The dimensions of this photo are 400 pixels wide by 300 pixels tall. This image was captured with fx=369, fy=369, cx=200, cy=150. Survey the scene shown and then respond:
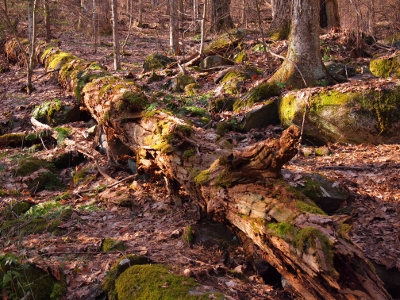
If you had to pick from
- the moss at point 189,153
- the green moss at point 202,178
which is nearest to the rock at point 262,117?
the moss at point 189,153

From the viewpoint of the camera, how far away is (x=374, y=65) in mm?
9992

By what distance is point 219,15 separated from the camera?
17297 mm

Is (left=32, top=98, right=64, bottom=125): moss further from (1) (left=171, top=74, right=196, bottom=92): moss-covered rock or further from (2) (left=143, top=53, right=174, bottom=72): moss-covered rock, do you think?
(2) (left=143, top=53, right=174, bottom=72): moss-covered rock

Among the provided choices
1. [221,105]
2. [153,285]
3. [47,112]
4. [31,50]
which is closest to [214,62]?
[221,105]

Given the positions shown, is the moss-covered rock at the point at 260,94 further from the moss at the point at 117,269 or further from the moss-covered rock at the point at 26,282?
the moss-covered rock at the point at 26,282

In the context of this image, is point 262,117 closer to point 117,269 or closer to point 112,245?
point 112,245

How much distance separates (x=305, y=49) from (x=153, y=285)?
7.26 metres

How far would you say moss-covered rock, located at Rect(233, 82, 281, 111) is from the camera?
9.16 metres

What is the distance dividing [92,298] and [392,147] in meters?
6.10

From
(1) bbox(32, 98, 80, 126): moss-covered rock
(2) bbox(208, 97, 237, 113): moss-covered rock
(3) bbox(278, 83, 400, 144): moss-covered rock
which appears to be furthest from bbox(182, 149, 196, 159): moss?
(1) bbox(32, 98, 80, 126): moss-covered rock

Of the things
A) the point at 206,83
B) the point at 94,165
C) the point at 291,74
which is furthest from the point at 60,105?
the point at 291,74

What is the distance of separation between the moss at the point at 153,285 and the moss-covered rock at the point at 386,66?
8223mm

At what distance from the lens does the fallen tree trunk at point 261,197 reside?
3029mm

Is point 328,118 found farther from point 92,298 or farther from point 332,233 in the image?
point 92,298
